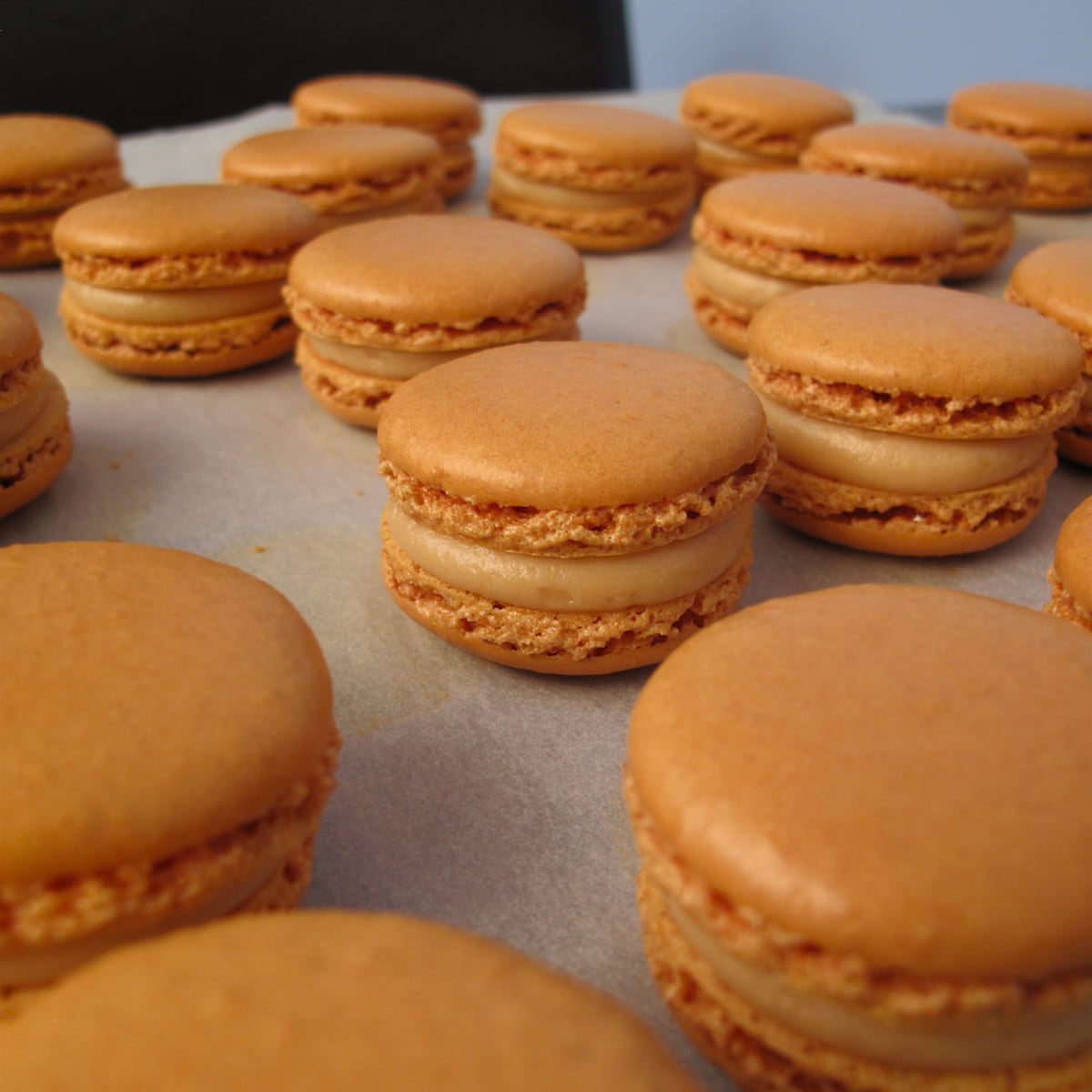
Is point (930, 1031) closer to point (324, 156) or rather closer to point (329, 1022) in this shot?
point (329, 1022)

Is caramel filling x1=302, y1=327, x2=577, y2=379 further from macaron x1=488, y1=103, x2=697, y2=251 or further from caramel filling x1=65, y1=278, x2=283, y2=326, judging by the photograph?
macaron x1=488, y1=103, x2=697, y2=251

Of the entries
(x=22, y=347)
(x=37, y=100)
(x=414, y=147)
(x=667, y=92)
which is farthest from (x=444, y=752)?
(x=37, y=100)

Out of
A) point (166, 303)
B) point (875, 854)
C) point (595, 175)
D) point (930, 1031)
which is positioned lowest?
point (930, 1031)

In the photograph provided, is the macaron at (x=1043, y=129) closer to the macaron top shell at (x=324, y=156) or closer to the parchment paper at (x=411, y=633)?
the parchment paper at (x=411, y=633)

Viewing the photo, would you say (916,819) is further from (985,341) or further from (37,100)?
(37,100)

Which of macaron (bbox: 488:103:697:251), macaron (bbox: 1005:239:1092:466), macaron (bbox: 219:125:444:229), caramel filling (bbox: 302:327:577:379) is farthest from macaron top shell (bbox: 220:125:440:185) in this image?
macaron (bbox: 1005:239:1092:466)

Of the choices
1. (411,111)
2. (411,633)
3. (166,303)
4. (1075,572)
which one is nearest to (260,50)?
(411,111)
